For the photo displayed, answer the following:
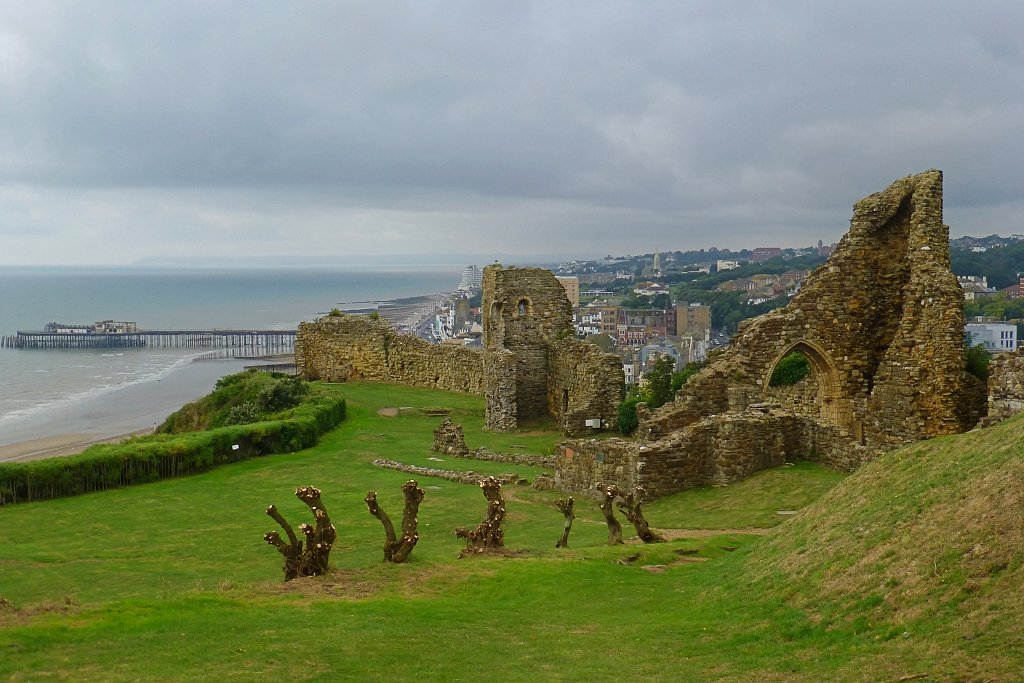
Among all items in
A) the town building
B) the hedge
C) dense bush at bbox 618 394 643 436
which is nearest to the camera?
the hedge

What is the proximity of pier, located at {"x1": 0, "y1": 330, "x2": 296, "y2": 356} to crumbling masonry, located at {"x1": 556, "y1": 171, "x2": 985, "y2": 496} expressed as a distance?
99461 mm

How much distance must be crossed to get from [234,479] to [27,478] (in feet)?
15.3

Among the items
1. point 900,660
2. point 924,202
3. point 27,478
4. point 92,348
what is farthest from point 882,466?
point 92,348

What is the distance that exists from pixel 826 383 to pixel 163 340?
12363cm

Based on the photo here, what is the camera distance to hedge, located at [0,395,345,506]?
75.3 ft

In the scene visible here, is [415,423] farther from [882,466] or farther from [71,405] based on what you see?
[71,405]

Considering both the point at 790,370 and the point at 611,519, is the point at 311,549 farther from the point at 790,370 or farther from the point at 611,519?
the point at 790,370

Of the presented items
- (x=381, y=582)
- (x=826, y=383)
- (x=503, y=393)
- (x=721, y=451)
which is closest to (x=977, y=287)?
(x=503, y=393)

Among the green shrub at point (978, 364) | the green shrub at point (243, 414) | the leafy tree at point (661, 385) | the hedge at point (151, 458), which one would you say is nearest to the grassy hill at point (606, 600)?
the green shrub at point (978, 364)

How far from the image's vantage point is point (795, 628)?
8.91 m

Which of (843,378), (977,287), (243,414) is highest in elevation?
(977,287)

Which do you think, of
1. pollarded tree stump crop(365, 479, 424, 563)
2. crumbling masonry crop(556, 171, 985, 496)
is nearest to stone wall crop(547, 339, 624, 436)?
crumbling masonry crop(556, 171, 985, 496)

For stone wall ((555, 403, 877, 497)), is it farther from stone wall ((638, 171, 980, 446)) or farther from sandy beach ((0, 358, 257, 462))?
sandy beach ((0, 358, 257, 462))

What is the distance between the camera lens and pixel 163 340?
133875 millimetres
